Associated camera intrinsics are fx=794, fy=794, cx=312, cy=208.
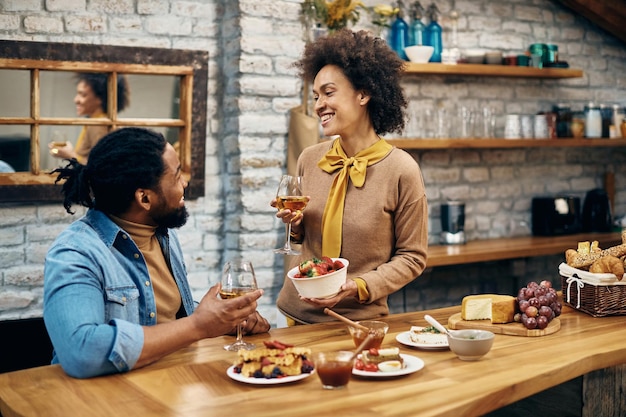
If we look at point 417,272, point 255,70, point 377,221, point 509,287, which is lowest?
point 509,287

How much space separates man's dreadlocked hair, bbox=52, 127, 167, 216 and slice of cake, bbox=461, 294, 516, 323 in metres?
1.03

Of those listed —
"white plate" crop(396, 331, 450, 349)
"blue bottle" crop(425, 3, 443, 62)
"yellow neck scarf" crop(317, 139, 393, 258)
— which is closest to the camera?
"white plate" crop(396, 331, 450, 349)

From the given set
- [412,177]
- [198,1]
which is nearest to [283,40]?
[198,1]

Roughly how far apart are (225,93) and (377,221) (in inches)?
81.4

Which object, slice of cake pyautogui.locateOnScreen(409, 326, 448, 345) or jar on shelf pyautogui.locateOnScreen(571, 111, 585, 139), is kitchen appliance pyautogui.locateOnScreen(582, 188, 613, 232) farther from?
slice of cake pyautogui.locateOnScreen(409, 326, 448, 345)

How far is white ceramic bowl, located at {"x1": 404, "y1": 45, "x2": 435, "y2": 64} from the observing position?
16.0ft

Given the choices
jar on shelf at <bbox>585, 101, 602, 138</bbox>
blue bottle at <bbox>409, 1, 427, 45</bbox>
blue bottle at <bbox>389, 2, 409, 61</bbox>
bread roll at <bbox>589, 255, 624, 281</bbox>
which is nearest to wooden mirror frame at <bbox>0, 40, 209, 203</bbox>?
blue bottle at <bbox>389, 2, 409, 61</bbox>

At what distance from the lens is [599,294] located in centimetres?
258

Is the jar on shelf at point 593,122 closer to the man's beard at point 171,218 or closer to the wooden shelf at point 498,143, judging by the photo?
the wooden shelf at point 498,143

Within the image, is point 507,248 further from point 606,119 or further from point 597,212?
point 606,119

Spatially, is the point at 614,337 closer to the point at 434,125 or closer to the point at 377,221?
the point at 377,221

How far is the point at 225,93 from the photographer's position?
4.43 metres

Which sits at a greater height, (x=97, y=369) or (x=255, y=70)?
(x=255, y=70)

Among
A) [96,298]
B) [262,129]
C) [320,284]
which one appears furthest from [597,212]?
[96,298]
